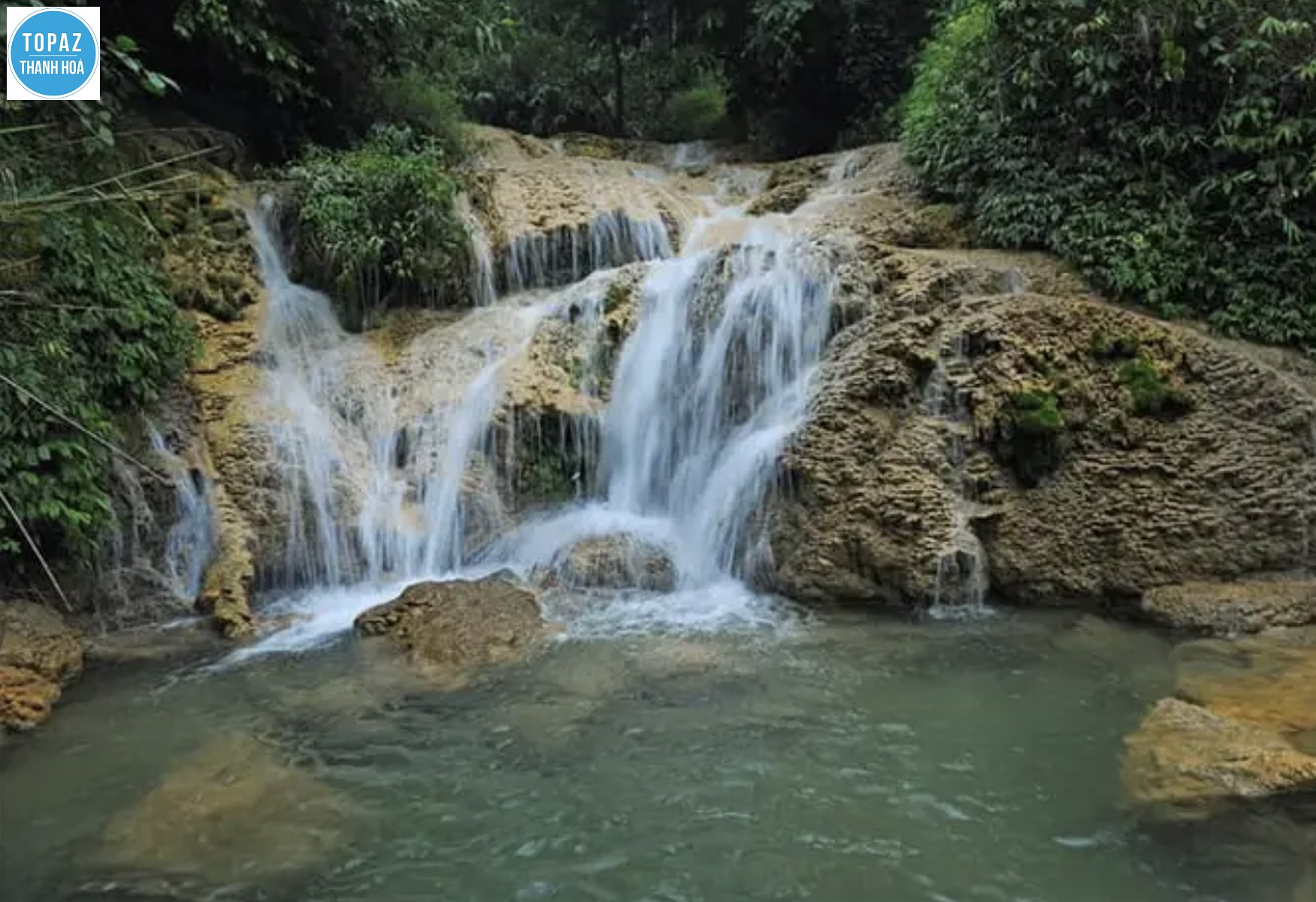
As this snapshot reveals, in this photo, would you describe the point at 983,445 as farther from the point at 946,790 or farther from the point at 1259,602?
the point at 946,790

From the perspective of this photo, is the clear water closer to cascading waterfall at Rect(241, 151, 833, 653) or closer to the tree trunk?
cascading waterfall at Rect(241, 151, 833, 653)

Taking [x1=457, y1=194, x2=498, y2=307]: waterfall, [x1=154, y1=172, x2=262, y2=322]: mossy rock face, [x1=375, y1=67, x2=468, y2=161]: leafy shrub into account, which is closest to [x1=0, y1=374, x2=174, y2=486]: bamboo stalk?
[x1=154, y1=172, x2=262, y2=322]: mossy rock face

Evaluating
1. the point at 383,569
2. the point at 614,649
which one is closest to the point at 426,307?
the point at 383,569

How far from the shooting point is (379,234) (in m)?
9.49

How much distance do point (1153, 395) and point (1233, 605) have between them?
1.61m

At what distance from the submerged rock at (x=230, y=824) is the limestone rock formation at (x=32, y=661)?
1.25 meters

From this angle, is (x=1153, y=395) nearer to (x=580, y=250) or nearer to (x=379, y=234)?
(x=580, y=250)

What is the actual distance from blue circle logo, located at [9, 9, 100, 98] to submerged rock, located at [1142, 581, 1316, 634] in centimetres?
716

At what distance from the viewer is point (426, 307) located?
9805 mm

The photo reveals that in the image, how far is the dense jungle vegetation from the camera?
21.4 feet

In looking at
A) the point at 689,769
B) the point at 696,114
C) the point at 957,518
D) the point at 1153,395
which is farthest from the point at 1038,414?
the point at 696,114

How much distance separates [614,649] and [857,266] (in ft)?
13.4

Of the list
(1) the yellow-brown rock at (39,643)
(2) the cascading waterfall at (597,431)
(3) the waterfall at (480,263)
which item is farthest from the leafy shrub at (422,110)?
(1) the yellow-brown rock at (39,643)

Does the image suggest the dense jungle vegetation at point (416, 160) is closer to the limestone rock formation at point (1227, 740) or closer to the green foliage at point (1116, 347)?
the green foliage at point (1116, 347)
